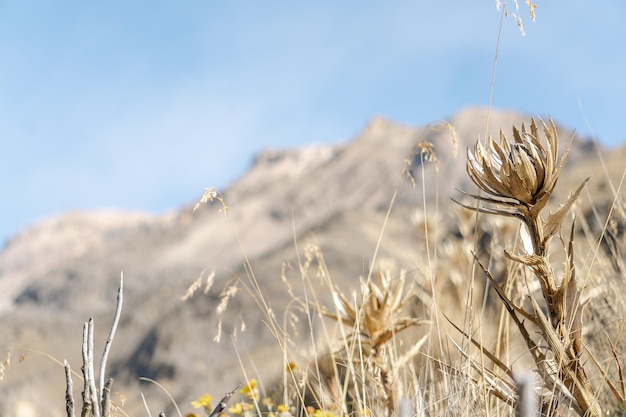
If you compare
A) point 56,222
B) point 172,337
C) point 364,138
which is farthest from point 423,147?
point 56,222

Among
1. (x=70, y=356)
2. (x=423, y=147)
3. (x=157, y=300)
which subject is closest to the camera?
(x=423, y=147)

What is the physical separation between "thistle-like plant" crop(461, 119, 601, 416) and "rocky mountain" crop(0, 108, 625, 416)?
0.43 feet

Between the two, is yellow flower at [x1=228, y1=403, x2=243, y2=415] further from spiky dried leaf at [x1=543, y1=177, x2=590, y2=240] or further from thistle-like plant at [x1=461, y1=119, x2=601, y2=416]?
spiky dried leaf at [x1=543, y1=177, x2=590, y2=240]

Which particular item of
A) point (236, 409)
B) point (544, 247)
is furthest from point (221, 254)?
point (544, 247)

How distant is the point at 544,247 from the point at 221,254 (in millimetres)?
45835

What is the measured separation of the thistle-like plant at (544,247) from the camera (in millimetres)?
1271

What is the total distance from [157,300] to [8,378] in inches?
178

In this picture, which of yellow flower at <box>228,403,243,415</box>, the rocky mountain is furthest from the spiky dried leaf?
yellow flower at <box>228,403,243,415</box>

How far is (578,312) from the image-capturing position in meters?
1.33

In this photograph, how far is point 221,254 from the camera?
153 feet

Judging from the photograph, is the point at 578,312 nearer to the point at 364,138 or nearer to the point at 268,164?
the point at 364,138

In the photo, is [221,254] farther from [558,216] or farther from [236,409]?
[558,216]

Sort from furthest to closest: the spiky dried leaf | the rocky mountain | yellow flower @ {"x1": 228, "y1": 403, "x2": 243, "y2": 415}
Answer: the rocky mountain, yellow flower @ {"x1": 228, "y1": 403, "x2": 243, "y2": 415}, the spiky dried leaf

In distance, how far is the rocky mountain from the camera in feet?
29.4
